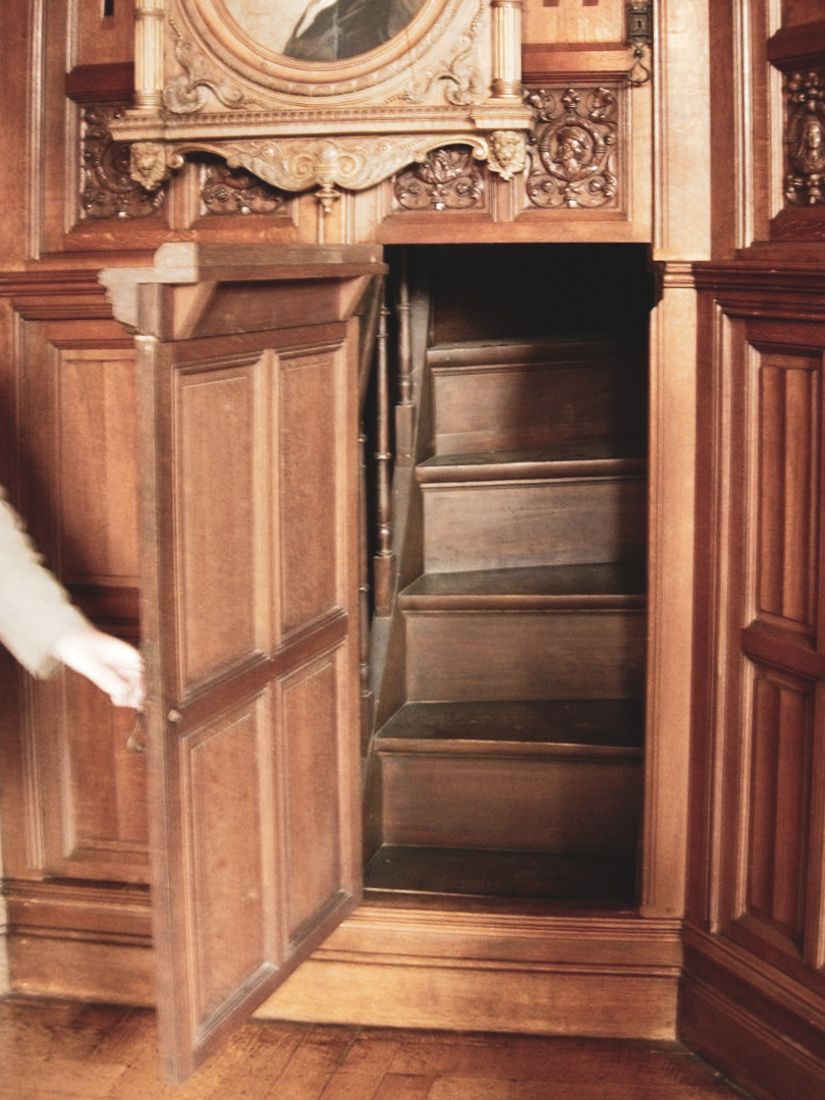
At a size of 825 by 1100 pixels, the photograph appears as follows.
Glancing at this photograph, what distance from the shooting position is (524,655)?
3861 mm

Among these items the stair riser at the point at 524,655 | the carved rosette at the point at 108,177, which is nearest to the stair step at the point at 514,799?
the stair riser at the point at 524,655

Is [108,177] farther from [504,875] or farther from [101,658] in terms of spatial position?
[504,875]

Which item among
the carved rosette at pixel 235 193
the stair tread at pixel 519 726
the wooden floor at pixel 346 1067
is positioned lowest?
the wooden floor at pixel 346 1067

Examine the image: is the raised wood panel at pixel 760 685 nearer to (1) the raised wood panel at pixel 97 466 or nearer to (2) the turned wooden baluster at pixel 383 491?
(2) the turned wooden baluster at pixel 383 491

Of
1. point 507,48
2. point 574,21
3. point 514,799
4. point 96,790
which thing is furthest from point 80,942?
point 574,21

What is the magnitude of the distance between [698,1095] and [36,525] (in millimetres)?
1767

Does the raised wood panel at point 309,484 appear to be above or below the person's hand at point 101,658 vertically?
above

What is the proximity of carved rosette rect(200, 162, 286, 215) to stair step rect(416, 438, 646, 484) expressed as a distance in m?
0.94

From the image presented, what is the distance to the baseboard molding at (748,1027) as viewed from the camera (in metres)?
2.99

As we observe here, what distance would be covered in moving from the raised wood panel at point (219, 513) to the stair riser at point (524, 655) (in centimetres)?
121

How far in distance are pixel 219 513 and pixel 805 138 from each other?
1.23m

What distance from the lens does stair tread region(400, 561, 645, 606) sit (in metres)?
3.82

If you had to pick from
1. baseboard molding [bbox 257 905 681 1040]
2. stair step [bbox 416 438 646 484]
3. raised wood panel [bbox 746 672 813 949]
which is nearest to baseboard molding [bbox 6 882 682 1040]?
baseboard molding [bbox 257 905 681 1040]

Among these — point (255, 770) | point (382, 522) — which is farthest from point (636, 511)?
point (255, 770)
